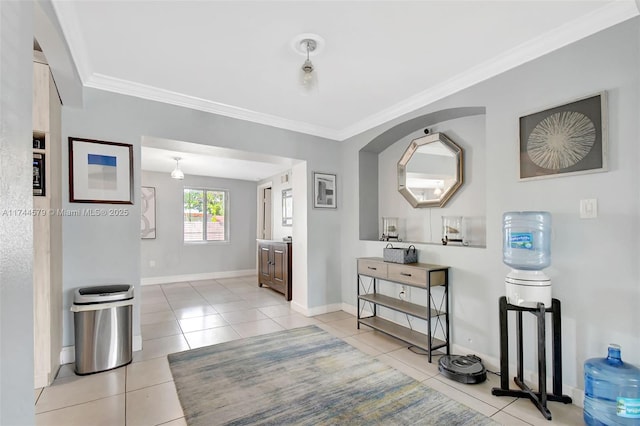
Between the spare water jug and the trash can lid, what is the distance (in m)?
3.11

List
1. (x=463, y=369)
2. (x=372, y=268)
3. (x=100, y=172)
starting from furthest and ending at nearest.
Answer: (x=372, y=268), (x=100, y=172), (x=463, y=369)

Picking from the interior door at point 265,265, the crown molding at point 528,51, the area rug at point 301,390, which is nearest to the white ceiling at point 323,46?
the crown molding at point 528,51

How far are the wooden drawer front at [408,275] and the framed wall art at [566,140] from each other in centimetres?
115

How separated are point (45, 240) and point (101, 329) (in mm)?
842

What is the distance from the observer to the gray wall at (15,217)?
2.58 feet

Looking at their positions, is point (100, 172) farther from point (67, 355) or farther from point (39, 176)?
point (67, 355)

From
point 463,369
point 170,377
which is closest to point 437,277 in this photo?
point 463,369

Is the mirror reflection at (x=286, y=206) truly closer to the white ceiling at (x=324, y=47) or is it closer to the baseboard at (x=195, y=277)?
the baseboard at (x=195, y=277)

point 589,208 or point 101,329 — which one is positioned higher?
point 589,208

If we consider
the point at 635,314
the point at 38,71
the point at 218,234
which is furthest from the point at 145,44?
the point at 218,234

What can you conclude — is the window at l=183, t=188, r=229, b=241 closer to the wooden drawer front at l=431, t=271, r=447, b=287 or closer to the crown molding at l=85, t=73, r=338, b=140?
the crown molding at l=85, t=73, r=338, b=140

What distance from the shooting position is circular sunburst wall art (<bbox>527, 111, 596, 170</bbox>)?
2027 mm

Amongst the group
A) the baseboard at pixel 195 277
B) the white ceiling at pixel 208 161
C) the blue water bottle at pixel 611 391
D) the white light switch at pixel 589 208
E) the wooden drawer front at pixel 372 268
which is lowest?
the baseboard at pixel 195 277

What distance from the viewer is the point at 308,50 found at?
229 centimetres
